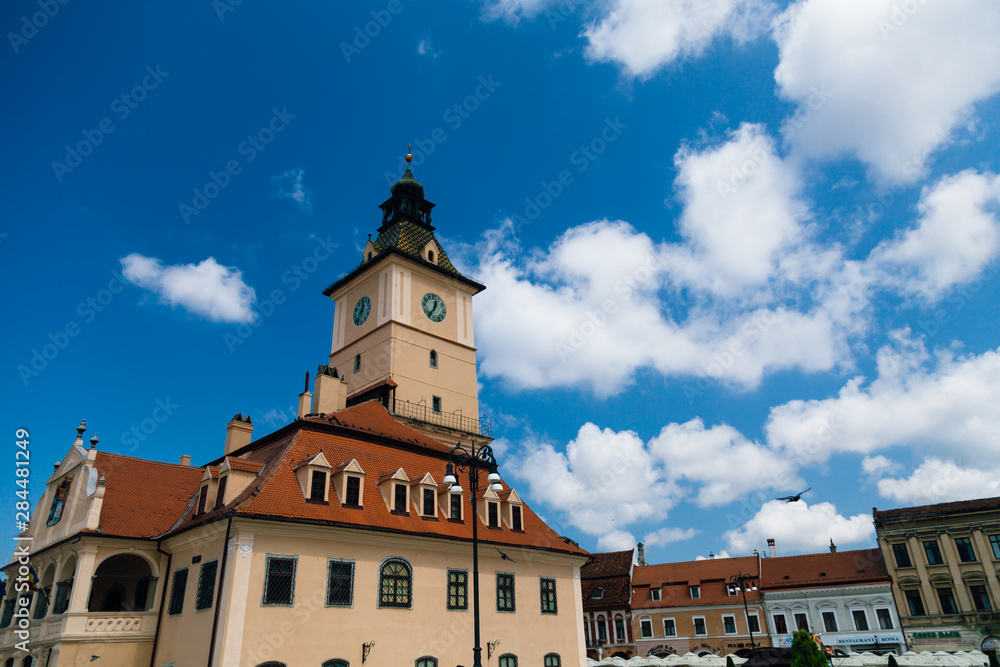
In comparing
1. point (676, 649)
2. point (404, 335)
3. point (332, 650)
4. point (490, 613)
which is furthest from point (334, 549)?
point (676, 649)

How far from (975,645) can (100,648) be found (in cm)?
5532

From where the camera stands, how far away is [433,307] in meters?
44.6

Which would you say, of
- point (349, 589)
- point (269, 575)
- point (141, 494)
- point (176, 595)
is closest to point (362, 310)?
point (141, 494)

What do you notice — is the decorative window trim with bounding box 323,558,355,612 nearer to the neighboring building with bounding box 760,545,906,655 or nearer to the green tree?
the green tree

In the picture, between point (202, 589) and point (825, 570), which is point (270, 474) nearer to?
point (202, 589)

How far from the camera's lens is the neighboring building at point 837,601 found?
5056cm

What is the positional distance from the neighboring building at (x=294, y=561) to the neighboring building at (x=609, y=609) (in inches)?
1205

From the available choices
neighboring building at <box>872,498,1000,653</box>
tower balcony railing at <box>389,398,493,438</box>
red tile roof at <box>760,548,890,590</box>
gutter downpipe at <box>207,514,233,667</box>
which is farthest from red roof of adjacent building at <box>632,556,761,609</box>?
gutter downpipe at <box>207,514,233,667</box>

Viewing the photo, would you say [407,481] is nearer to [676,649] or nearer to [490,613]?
[490,613]

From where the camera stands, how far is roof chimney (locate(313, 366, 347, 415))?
35.3 metres

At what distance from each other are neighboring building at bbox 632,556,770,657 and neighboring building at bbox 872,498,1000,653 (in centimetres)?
1120

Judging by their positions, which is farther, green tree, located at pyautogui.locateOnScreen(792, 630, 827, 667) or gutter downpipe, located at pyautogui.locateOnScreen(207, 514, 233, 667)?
green tree, located at pyautogui.locateOnScreen(792, 630, 827, 667)

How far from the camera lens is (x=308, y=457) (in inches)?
1006

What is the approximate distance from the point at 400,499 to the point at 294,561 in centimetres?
516
